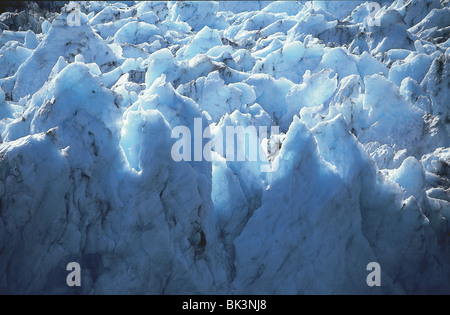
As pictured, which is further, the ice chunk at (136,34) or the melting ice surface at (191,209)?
the ice chunk at (136,34)

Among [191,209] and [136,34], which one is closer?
[191,209]

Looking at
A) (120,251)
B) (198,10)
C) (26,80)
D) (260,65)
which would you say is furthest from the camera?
(198,10)

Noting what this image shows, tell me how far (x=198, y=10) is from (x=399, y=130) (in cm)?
1174

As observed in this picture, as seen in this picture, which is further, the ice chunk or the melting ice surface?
the ice chunk

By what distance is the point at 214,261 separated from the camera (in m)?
3.88

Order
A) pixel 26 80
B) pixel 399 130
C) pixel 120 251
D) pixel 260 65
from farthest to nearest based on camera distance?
pixel 260 65 → pixel 26 80 → pixel 399 130 → pixel 120 251

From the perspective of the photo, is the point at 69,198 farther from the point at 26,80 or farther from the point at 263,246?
the point at 26,80

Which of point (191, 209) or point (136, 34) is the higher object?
point (136, 34)

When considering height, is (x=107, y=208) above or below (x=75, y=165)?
below

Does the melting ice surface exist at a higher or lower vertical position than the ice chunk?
lower

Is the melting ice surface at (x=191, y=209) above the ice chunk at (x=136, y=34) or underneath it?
underneath

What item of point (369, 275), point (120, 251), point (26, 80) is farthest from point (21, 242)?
point (26, 80)

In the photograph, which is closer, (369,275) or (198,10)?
(369,275)
